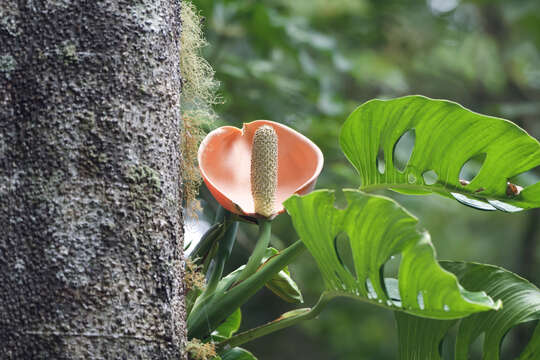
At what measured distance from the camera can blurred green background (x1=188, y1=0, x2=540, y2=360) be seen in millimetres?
2561

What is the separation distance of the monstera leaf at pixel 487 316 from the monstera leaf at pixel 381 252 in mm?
127

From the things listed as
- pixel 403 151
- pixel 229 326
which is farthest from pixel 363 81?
pixel 229 326

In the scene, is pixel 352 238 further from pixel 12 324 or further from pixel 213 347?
pixel 12 324

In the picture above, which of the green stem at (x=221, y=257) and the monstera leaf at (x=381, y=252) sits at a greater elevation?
the monstera leaf at (x=381, y=252)

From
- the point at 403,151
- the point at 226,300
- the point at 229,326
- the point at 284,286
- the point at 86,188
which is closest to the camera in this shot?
the point at 86,188

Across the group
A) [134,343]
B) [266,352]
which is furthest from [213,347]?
[266,352]

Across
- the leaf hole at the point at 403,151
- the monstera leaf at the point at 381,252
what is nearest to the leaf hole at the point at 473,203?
the monstera leaf at the point at 381,252

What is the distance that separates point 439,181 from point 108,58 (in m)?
0.44

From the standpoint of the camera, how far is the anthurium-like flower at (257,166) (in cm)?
76

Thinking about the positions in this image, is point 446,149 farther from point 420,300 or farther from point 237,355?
point 237,355

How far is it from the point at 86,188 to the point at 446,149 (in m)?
0.44

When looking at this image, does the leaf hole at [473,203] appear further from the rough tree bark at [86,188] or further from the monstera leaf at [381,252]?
the rough tree bark at [86,188]

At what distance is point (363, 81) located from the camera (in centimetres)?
354

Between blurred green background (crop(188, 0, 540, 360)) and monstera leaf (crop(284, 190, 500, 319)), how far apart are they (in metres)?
1.44
